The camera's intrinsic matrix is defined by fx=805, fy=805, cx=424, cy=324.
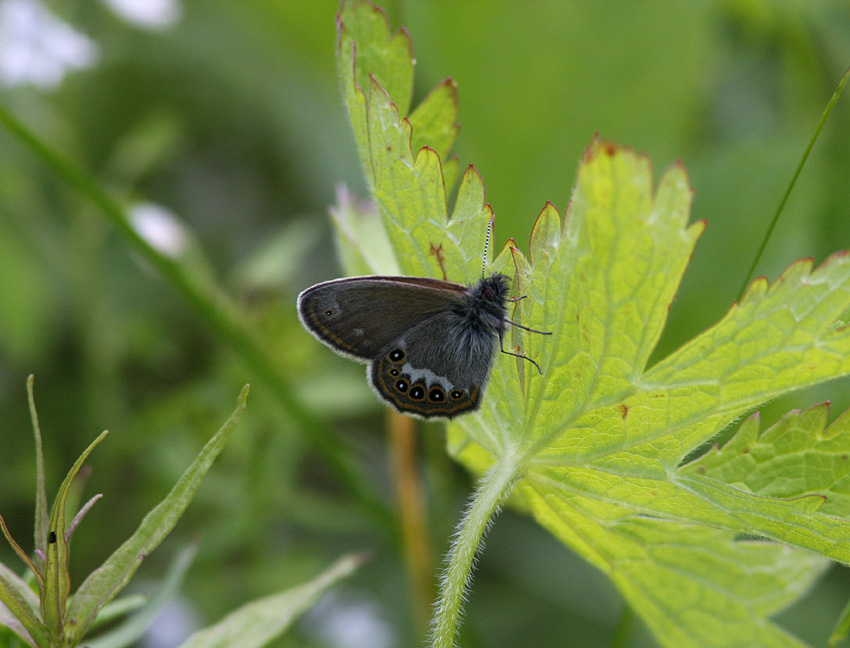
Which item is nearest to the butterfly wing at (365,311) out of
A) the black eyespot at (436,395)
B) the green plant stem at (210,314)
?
the black eyespot at (436,395)

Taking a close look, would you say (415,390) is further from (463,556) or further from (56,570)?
(56,570)

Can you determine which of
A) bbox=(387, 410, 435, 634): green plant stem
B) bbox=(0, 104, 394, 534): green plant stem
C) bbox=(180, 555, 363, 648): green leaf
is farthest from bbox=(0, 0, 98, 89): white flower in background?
bbox=(180, 555, 363, 648): green leaf

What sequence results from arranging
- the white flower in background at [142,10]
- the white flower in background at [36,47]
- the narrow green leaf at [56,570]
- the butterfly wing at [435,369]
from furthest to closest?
the white flower in background at [142,10] → the white flower in background at [36,47] → the butterfly wing at [435,369] → the narrow green leaf at [56,570]

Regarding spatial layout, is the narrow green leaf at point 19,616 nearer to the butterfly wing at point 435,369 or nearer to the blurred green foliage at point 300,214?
the butterfly wing at point 435,369

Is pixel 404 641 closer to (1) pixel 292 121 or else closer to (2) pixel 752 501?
(2) pixel 752 501

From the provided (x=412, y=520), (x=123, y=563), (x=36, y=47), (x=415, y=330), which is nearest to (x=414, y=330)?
(x=415, y=330)
